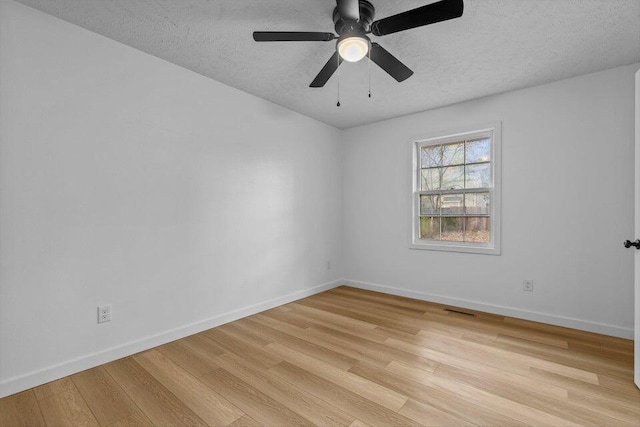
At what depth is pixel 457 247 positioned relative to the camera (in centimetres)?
364

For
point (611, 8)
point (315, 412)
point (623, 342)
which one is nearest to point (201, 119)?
point (315, 412)

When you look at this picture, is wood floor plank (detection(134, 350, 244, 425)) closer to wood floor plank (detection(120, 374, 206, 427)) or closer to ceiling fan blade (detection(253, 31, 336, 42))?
wood floor plank (detection(120, 374, 206, 427))

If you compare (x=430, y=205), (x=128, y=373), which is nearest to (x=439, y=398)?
(x=128, y=373)

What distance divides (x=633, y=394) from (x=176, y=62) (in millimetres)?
4137

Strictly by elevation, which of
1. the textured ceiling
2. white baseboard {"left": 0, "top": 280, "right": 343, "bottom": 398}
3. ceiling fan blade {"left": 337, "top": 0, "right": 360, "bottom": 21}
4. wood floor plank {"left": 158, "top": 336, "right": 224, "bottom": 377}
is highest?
the textured ceiling

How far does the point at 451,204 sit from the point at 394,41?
7.19ft

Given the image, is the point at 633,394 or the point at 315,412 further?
the point at 633,394

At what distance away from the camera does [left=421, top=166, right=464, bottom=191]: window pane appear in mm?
3745

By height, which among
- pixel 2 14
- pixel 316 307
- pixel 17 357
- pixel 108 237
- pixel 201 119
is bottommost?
pixel 316 307

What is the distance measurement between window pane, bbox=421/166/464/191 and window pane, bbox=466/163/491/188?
8 cm

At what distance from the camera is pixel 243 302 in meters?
3.27

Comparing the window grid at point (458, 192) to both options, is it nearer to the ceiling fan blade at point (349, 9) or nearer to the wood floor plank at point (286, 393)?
the ceiling fan blade at point (349, 9)

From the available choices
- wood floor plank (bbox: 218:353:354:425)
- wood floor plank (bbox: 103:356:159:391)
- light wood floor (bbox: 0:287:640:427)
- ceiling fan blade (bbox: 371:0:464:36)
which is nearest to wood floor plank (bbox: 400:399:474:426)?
light wood floor (bbox: 0:287:640:427)

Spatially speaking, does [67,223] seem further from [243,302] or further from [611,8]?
[611,8]
